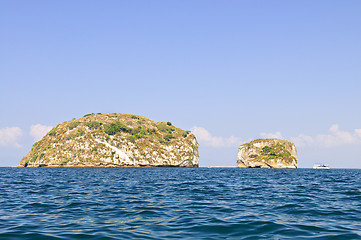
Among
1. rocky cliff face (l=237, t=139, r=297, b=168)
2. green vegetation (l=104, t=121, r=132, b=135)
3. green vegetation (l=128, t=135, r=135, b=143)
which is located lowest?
rocky cliff face (l=237, t=139, r=297, b=168)

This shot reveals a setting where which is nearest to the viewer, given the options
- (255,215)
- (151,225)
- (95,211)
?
(151,225)

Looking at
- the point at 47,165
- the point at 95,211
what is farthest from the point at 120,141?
the point at 95,211

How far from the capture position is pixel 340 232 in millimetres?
11336

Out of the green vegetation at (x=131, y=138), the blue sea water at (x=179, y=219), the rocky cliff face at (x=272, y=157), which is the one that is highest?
the green vegetation at (x=131, y=138)

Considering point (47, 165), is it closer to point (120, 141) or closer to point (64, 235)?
point (120, 141)

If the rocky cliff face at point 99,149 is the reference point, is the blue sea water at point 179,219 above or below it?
below

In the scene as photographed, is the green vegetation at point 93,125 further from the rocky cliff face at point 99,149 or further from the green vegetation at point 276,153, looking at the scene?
the green vegetation at point 276,153

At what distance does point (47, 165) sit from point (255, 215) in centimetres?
18281

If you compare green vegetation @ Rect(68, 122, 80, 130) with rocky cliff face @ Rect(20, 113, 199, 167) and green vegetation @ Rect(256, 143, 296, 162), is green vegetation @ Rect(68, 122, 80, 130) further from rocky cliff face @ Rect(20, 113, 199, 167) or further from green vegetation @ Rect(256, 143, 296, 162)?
green vegetation @ Rect(256, 143, 296, 162)

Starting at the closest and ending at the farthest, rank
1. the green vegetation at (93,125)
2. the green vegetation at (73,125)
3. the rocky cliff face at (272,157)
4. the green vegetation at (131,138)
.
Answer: the rocky cliff face at (272,157)
the green vegetation at (131,138)
the green vegetation at (93,125)
the green vegetation at (73,125)

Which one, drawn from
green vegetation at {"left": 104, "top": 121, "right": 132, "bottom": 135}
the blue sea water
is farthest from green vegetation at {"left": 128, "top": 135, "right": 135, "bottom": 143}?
the blue sea water

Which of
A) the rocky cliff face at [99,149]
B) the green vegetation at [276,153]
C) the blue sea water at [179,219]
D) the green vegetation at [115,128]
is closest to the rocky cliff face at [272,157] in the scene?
the green vegetation at [276,153]

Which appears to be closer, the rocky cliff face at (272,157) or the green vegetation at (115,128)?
the green vegetation at (115,128)

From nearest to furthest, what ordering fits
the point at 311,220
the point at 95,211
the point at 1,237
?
the point at 1,237 < the point at 311,220 < the point at 95,211
